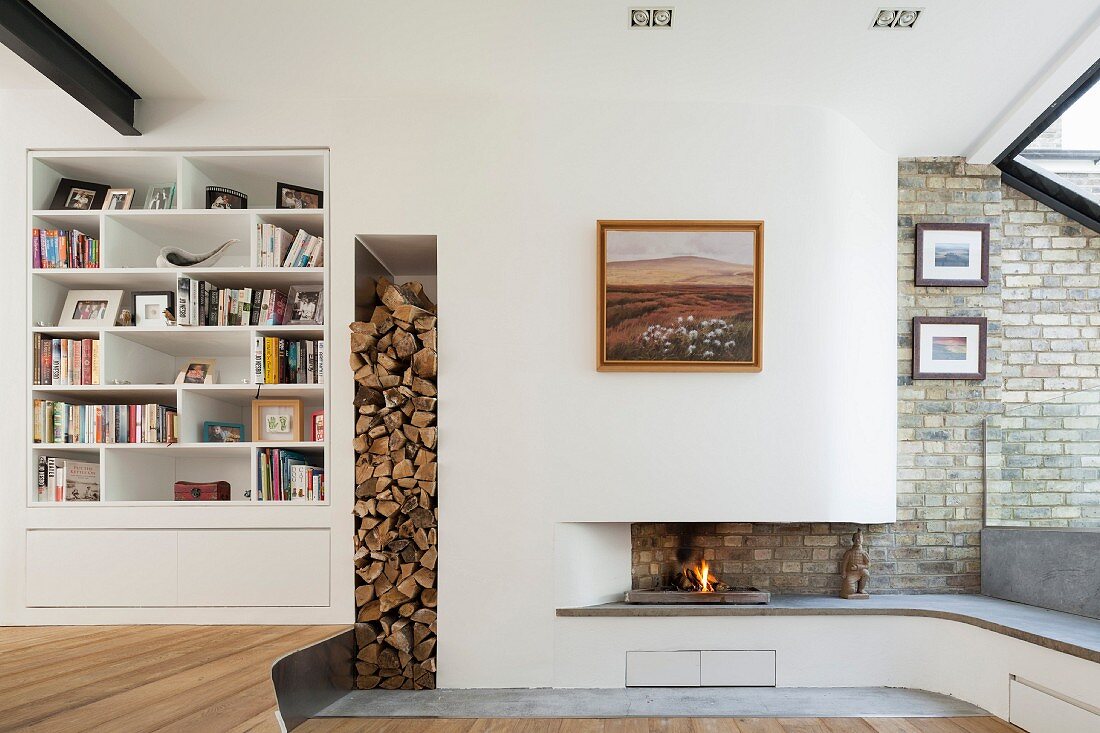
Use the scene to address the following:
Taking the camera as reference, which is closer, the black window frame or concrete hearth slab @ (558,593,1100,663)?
concrete hearth slab @ (558,593,1100,663)

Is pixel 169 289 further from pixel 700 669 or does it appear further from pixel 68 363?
pixel 700 669

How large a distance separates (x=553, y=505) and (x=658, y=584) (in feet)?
3.00

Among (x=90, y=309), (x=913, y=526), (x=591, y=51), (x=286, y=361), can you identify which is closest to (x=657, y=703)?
(x=913, y=526)

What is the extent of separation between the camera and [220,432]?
470cm

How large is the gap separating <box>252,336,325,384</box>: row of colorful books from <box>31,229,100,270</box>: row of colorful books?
977mm

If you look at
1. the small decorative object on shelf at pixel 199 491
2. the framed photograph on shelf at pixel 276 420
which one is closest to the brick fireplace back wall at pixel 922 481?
the framed photograph on shelf at pixel 276 420

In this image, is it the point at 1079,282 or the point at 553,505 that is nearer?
the point at 553,505

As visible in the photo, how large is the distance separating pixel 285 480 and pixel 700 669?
229 cm

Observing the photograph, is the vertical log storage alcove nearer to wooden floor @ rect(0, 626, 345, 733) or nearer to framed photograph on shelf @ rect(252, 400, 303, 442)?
wooden floor @ rect(0, 626, 345, 733)

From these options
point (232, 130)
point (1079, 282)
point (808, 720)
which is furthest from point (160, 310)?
point (1079, 282)

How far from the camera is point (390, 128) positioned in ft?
14.8

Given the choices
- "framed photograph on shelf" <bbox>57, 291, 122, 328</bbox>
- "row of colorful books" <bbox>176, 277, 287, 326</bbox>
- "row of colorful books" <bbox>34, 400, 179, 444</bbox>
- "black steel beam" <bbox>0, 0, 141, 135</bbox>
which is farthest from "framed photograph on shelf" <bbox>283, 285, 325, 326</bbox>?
"black steel beam" <bbox>0, 0, 141, 135</bbox>

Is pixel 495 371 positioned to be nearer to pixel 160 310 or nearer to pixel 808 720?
pixel 160 310

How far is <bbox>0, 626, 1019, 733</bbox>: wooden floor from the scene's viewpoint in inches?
107
